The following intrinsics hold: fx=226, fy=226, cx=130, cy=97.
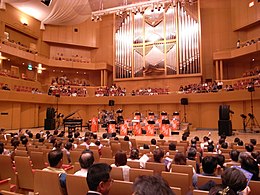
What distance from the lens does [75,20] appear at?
1877 cm

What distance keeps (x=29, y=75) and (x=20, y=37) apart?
2947 mm

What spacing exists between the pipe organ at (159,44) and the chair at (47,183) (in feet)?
47.2

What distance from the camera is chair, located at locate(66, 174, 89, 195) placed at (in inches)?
96.5

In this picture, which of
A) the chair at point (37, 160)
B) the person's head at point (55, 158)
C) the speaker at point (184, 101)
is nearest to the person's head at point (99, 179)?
the person's head at point (55, 158)

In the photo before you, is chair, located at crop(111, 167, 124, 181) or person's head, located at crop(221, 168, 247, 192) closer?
person's head, located at crop(221, 168, 247, 192)

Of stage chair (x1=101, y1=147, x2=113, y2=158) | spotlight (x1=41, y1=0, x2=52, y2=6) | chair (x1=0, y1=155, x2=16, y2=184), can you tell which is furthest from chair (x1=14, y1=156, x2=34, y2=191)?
spotlight (x1=41, y1=0, x2=52, y2=6)

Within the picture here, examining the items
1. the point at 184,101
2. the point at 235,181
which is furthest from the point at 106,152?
the point at 184,101

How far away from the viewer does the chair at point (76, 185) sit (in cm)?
245

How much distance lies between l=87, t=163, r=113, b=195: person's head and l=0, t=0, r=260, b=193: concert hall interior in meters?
10.4

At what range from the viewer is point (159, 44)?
663 inches

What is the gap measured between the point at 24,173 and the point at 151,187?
3.16 m

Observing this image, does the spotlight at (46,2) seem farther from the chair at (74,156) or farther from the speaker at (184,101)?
the chair at (74,156)

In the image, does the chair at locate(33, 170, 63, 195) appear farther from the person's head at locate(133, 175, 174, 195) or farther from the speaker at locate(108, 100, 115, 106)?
the speaker at locate(108, 100, 115, 106)

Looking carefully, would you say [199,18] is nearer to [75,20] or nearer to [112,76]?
[112,76]
